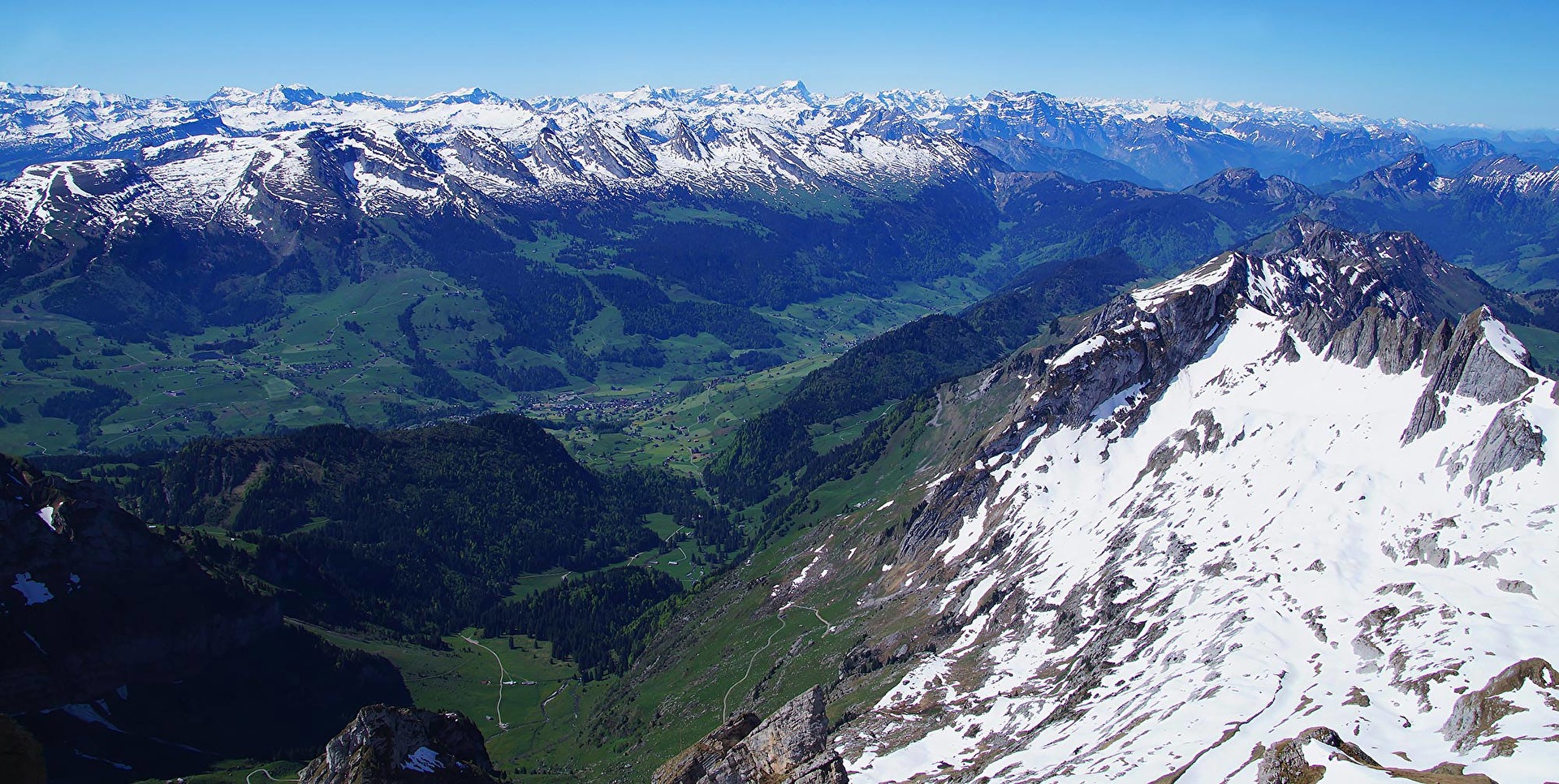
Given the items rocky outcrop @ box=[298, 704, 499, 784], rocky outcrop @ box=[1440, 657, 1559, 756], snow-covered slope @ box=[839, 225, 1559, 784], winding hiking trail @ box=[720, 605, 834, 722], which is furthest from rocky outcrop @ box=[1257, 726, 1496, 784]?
winding hiking trail @ box=[720, 605, 834, 722]

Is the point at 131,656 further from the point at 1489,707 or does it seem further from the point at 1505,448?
the point at 1505,448

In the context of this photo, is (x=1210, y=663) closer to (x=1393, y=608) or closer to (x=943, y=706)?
(x=1393, y=608)

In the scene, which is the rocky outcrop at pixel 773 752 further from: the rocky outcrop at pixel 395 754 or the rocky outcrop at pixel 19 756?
the rocky outcrop at pixel 19 756

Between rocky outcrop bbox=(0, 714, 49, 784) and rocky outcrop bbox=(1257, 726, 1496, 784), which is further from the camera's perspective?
rocky outcrop bbox=(1257, 726, 1496, 784)

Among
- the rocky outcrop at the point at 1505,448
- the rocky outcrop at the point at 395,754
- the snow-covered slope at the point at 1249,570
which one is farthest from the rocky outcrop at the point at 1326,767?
the rocky outcrop at the point at 1505,448

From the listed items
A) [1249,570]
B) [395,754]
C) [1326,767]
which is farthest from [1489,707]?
[395,754]

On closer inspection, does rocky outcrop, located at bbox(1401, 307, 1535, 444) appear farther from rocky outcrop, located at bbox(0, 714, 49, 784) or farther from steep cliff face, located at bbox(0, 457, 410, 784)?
steep cliff face, located at bbox(0, 457, 410, 784)
